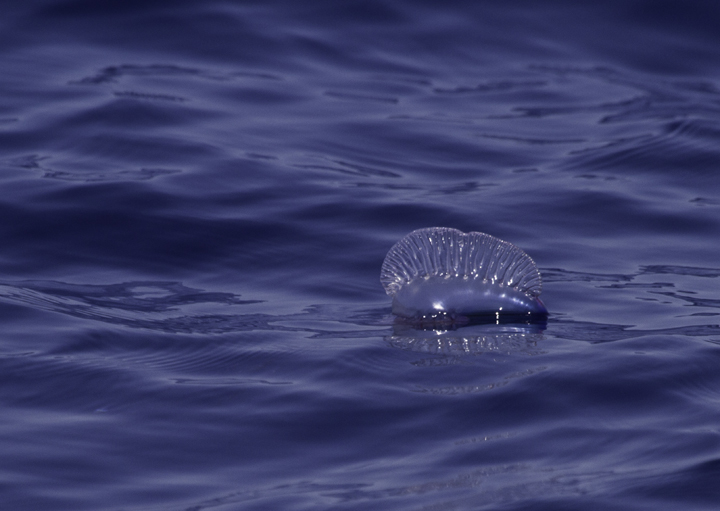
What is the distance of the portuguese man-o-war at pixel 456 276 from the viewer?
155 inches

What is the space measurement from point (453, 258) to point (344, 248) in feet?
3.92

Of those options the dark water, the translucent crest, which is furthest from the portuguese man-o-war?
the dark water

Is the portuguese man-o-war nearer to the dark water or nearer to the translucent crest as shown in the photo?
the translucent crest

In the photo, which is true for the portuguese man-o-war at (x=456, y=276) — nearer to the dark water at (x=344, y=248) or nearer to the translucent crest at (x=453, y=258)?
the translucent crest at (x=453, y=258)

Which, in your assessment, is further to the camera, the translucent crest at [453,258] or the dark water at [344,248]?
the translucent crest at [453,258]

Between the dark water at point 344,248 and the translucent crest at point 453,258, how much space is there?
22 cm

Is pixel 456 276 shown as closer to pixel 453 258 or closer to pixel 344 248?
pixel 453 258

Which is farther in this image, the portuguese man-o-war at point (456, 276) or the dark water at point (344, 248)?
the portuguese man-o-war at point (456, 276)

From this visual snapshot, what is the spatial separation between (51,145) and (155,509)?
4.12 metres

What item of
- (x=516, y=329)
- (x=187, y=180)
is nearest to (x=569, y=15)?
(x=187, y=180)

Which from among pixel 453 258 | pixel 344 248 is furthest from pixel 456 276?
pixel 344 248

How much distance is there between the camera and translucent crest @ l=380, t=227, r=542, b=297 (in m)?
3.93

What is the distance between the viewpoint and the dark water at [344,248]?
3035mm

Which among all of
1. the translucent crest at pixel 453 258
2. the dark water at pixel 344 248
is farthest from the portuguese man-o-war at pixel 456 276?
the dark water at pixel 344 248
